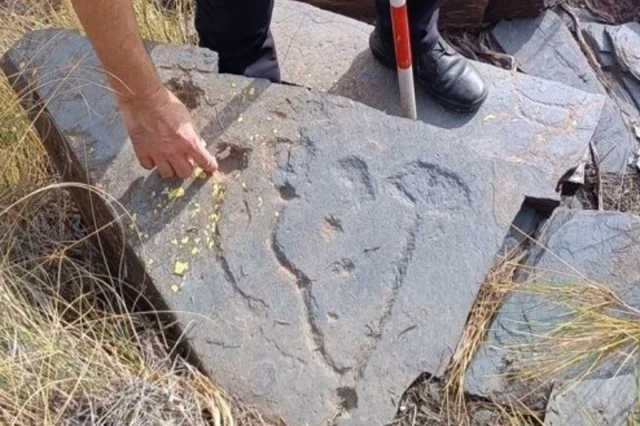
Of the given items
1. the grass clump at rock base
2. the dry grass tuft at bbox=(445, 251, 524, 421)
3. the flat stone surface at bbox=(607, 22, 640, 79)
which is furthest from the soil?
the flat stone surface at bbox=(607, 22, 640, 79)

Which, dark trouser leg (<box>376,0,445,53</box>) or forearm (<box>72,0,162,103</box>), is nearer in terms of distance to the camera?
forearm (<box>72,0,162,103</box>)

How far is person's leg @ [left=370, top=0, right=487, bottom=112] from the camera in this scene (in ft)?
8.39

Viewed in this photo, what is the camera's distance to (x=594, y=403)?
1952mm

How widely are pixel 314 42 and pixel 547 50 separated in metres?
0.70

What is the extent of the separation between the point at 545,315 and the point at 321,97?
68 cm

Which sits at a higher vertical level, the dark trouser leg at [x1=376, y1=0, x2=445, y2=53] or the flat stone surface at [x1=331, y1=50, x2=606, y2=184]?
the dark trouser leg at [x1=376, y1=0, x2=445, y2=53]

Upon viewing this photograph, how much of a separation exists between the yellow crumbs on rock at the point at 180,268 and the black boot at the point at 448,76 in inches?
34.4

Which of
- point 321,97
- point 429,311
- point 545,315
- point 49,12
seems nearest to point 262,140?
point 321,97

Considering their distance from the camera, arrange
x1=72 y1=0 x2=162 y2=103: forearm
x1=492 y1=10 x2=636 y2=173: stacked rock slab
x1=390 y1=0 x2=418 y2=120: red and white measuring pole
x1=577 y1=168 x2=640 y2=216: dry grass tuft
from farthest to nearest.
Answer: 1. x1=492 y1=10 x2=636 y2=173: stacked rock slab
2. x1=577 y1=168 x2=640 y2=216: dry grass tuft
3. x1=390 y1=0 x2=418 y2=120: red and white measuring pole
4. x1=72 y1=0 x2=162 y2=103: forearm

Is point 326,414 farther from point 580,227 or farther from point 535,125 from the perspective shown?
point 535,125

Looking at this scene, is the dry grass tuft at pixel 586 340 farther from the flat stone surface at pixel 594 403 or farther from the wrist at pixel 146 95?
the wrist at pixel 146 95

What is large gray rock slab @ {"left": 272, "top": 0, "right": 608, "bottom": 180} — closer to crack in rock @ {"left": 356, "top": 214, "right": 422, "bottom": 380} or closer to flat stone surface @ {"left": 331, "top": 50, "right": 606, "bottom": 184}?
flat stone surface @ {"left": 331, "top": 50, "right": 606, "bottom": 184}

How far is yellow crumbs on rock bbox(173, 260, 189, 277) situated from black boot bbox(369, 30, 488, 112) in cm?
87

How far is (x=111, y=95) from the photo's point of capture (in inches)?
88.8
